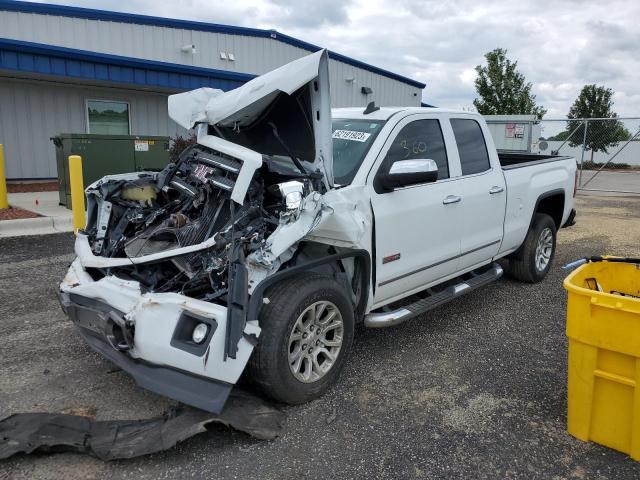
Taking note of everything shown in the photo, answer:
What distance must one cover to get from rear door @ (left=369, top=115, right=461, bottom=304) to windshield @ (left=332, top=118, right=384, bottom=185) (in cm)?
15

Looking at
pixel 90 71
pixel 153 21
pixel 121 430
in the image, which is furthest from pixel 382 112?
pixel 153 21

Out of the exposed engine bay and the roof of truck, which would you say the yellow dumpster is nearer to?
the exposed engine bay

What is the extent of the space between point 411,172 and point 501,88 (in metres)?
19.9

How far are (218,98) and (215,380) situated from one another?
2.23 meters

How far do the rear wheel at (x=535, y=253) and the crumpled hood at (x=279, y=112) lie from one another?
10.8 ft

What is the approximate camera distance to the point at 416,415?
3.35 meters

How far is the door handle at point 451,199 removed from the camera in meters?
4.33

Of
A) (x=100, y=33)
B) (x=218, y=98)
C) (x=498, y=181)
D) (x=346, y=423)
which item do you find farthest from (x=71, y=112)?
→ (x=346, y=423)

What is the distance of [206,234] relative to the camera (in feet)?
11.6

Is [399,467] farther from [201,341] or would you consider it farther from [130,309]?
[130,309]

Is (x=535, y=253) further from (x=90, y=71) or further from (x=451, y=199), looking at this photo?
(x=90, y=71)

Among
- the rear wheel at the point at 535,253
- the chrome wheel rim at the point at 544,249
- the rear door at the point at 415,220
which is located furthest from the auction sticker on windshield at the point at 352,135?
the chrome wheel rim at the point at 544,249

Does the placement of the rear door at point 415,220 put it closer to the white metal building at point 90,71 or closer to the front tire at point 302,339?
the front tire at point 302,339

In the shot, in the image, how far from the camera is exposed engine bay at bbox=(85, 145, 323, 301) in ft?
10.6
